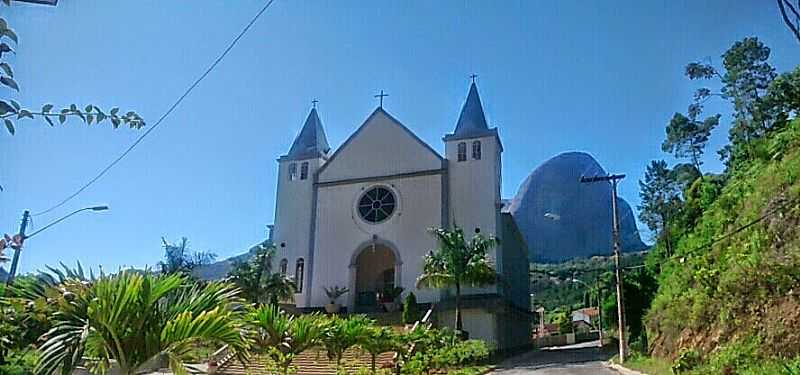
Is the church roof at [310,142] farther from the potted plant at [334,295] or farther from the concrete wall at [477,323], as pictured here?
the concrete wall at [477,323]

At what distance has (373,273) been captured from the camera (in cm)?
3409

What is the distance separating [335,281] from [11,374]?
29.7 m

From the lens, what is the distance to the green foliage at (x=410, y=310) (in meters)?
27.8

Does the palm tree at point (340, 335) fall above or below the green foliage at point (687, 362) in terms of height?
above

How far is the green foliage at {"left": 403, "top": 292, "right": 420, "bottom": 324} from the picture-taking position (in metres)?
27.8

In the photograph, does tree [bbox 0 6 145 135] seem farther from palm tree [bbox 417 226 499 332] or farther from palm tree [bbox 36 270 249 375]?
palm tree [bbox 417 226 499 332]

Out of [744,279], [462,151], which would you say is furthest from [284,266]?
[744,279]

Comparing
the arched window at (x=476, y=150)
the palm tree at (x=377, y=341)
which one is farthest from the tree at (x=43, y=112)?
the arched window at (x=476, y=150)

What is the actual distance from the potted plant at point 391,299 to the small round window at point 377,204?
3859 mm

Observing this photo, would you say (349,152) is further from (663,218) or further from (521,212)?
(521,212)

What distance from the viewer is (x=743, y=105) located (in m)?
28.6

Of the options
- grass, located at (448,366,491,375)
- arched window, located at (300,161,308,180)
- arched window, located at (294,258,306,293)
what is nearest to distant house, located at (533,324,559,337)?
arched window, located at (294,258,306,293)

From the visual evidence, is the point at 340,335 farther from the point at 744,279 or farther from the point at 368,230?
the point at 368,230

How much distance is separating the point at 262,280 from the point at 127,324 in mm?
26141
